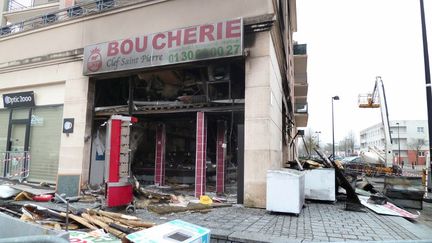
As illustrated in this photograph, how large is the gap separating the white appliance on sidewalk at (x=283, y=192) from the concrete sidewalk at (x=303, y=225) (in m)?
0.19

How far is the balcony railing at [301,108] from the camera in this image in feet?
103

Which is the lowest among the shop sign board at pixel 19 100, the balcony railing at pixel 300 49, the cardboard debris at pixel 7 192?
the cardboard debris at pixel 7 192

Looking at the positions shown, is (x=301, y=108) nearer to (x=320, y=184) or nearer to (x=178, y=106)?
(x=320, y=184)

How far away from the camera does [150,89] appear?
11656 millimetres

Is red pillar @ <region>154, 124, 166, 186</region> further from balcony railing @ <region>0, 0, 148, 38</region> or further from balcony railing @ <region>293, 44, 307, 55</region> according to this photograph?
balcony railing @ <region>293, 44, 307, 55</region>

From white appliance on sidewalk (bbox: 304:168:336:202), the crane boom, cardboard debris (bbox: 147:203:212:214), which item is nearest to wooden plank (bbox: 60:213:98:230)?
cardboard debris (bbox: 147:203:212:214)

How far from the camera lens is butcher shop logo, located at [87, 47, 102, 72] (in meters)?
10.5

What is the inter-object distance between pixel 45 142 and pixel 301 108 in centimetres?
2553

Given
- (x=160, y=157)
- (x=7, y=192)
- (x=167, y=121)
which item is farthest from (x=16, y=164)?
(x=167, y=121)

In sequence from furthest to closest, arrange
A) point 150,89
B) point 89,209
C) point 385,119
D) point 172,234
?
point 385,119 → point 150,89 → point 89,209 → point 172,234

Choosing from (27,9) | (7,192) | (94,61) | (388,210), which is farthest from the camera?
(27,9)

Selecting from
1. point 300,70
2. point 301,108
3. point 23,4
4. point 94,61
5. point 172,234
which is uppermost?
point 23,4

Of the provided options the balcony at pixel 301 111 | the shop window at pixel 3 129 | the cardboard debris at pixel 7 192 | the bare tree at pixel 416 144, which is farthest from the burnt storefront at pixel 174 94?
the bare tree at pixel 416 144

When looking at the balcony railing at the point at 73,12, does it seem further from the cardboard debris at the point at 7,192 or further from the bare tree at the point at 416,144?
the bare tree at the point at 416,144
